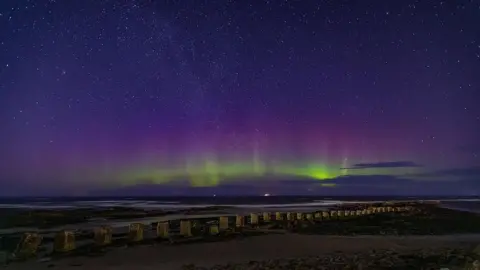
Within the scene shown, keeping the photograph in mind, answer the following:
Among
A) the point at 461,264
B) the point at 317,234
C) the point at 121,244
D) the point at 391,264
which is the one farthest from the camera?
the point at 317,234

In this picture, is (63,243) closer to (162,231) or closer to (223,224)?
(162,231)

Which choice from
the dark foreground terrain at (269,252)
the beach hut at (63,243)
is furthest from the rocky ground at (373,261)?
the beach hut at (63,243)

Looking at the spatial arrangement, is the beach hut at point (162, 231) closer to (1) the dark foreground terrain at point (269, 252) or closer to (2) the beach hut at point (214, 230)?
(1) the dark foreground terrain at point (269, 252)

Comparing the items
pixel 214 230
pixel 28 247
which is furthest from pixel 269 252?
pixel 28 247

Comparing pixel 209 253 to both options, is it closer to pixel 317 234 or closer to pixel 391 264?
pixel 391 264

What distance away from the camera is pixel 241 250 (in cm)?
1759

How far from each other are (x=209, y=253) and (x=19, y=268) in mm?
6668

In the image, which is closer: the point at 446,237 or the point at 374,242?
the point at 374,242

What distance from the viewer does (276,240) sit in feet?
68.8

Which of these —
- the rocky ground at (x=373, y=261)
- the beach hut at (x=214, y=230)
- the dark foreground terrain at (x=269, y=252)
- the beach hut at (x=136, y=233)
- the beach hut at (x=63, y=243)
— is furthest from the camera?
the beach hut at (x=214, y=230)

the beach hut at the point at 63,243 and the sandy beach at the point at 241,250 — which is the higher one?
the beach hut at the point at 63,243

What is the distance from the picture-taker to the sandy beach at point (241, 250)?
14461mm

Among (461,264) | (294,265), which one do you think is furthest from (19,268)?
(461,264)

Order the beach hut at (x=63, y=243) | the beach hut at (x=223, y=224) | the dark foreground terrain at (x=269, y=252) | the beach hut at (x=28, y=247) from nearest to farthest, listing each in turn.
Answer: the dark foreground terrain at (x=269, y=252)
the beach hut at (x=28, y=247)
the beach hut at (x=63, y=243)
the beach hut at (x=223, y=224)
